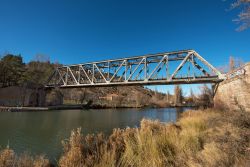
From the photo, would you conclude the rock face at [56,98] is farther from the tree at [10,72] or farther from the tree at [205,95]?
the tree at [205,95]

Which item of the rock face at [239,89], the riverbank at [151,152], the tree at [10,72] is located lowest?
the riverbank at [151,152]

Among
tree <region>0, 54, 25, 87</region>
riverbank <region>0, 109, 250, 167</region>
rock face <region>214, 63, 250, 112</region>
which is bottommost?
riverbank <region>0, 109, 250, 167</region>

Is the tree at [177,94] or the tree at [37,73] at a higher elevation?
the tree at [37,73]

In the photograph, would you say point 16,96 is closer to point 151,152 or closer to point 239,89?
point 239,89

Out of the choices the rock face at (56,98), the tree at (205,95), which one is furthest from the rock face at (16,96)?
the tree at (205,95)

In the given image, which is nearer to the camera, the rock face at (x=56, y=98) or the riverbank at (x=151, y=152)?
the riverbank at (x=151, y=152)

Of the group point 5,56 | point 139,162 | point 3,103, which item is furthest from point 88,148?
point 5,56

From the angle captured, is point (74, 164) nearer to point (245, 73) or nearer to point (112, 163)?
point (112, 163)

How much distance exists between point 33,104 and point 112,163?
58503 millimetres

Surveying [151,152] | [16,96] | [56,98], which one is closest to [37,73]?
[56,98]

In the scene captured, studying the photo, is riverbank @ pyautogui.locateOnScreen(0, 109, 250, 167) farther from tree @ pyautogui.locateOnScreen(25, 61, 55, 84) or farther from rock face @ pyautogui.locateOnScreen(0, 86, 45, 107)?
tree @ pyautogui.locateOnScreen(25, 61, 55, 84)

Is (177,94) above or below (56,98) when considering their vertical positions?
above

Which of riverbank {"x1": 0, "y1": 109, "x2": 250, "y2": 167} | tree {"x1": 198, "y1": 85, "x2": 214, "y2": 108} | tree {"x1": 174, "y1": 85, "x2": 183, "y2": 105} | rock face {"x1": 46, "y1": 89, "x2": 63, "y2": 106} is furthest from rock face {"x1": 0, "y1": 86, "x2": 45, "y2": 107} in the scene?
tree {"x1": 174, "y1": 85, "x2": 183, "y2": 105}

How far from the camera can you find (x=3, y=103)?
160 ft
